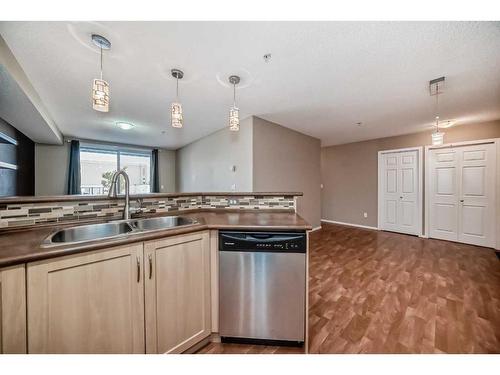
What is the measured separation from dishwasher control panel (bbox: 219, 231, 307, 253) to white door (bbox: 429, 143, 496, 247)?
4.47 meters

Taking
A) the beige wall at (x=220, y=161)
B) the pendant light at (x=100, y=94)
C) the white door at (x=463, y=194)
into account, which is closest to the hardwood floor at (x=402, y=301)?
the white door at (x=463, y=194)

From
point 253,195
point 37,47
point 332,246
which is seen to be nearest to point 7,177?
point 37,47

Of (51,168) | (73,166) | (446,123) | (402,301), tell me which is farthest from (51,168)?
(446,123)

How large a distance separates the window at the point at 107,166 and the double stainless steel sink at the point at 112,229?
4.04m

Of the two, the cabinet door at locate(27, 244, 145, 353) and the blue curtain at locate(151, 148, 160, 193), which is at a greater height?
the blue curtain at locate(151, 148, 160, 193)

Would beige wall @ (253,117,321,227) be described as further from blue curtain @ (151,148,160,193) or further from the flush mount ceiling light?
blue curtain @ (151,148,160,193)

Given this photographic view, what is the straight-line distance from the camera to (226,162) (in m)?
4.06

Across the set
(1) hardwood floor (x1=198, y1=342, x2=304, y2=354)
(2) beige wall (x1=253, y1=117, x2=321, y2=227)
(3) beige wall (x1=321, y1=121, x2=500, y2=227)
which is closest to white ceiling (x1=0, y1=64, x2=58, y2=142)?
Result: (1) hardwood floor (x1=198, y1=342, x2=304, y2=354)

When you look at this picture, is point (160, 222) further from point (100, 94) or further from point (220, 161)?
point (220, 161)

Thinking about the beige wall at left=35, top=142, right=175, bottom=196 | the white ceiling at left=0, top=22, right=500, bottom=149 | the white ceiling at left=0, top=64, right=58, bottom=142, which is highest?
the white ceiling at left=0, top=22, right=500, bottom=149

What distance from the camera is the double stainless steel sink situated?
127 centimetres

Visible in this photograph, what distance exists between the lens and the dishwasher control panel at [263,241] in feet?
4.32

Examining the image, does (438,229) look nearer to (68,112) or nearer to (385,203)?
(385,203)
